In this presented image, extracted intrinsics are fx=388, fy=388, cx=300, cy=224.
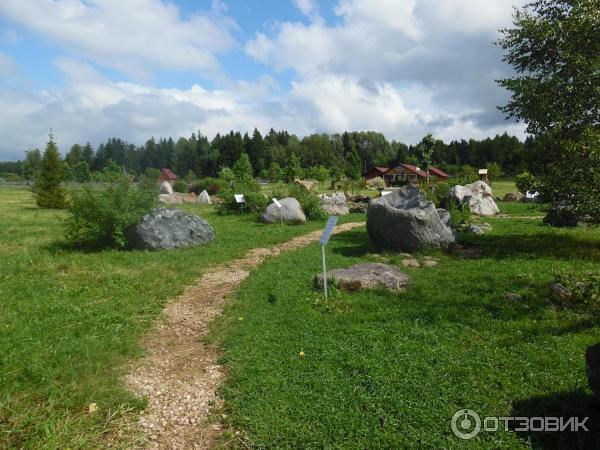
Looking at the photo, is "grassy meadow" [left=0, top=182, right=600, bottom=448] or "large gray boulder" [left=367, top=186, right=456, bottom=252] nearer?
"grassy meadow" [left=0, top=182, right=600, bottom=448]

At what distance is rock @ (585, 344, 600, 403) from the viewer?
3898mm

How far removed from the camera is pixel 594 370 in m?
3.95

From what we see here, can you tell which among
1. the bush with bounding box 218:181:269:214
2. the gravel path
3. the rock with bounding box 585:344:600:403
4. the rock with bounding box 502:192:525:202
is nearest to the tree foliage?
the rock with bounding box 585:344:600:403

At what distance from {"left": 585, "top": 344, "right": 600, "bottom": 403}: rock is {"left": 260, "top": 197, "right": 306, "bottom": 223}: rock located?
17.1 m

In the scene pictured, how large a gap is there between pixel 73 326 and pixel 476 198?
73.7 ft

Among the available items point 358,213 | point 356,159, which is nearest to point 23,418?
point 358,213

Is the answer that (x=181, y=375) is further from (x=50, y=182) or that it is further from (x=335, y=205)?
(x=50, y=182)

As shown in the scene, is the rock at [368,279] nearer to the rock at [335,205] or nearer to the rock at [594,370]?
the rock at [594,370]

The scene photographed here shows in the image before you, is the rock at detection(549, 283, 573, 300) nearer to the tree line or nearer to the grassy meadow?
the grassy meadow

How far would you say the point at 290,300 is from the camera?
337 inches

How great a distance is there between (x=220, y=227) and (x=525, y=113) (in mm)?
13995

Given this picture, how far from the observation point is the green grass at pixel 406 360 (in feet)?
14.4

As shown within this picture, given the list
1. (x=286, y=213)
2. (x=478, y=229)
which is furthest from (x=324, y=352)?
(x=286, y=213)

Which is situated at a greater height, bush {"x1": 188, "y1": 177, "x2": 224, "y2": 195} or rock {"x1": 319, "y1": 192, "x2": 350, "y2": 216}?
bush {"x1": 188, "y1": 177, "x2": 224, "y2": 195}
